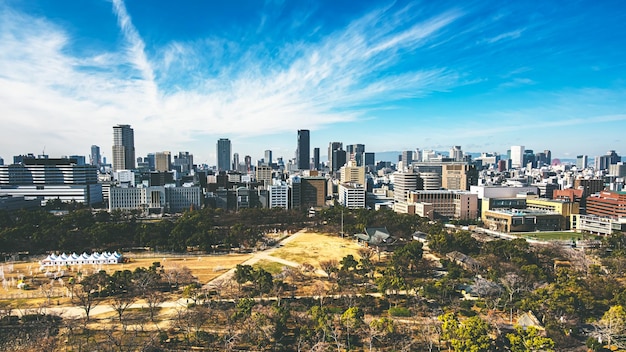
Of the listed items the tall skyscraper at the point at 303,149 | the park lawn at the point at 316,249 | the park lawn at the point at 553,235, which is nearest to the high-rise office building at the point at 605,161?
the tall skyscraper at the point at 303,149

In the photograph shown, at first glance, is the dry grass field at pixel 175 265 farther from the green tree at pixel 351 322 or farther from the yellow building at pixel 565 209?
the yellow building at pixel 565 209

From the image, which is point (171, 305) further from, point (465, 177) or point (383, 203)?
point (465, 177)

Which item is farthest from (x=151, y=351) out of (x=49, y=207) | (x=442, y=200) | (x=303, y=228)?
(x=49, y=207)

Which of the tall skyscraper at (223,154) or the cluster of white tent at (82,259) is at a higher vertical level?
the tall skyscraper at (223,154)

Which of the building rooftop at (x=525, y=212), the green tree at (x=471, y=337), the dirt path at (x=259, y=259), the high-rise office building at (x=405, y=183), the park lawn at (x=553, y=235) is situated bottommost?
the park lawn at (x=553, y=235)

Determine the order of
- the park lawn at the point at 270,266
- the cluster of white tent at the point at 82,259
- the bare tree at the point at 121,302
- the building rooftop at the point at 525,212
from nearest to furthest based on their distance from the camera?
the bare tree at the point at 121,302
the park lawn at the point at 270,266
the cluster of white tent at the point at 82,259
the building rooftop at the point at 525,212

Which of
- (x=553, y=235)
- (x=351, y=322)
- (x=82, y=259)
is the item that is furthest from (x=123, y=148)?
(x=351, y=322)

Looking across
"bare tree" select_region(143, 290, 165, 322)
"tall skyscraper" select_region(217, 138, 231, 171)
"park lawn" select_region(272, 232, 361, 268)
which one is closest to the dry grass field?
"park lawn" select_region(272, 232, 361, 268)
